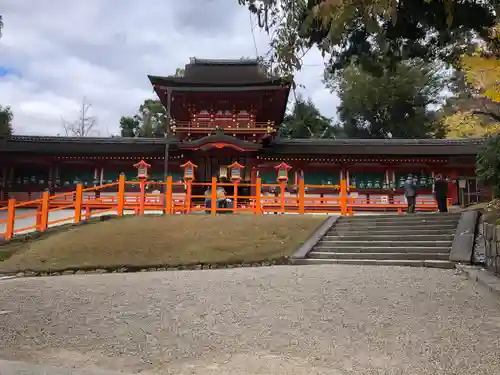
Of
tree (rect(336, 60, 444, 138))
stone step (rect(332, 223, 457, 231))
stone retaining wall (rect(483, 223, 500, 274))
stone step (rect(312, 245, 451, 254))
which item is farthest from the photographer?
tree (rect(336, 60, 444, 138))

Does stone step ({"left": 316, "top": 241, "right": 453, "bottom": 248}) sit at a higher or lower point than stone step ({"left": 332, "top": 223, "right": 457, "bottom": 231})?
lower

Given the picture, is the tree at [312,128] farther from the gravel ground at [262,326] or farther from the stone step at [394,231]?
the gravel ground at [262,326]

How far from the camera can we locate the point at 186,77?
78.6ft

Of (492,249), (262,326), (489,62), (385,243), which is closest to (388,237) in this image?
(385,243)

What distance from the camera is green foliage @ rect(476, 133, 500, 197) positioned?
7719mm

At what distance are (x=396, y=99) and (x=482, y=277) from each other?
35.0 metres

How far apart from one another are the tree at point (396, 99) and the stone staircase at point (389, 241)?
2770cm

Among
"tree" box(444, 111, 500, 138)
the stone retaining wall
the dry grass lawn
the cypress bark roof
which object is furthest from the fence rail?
"tree" box(444, 111, 500, 138)

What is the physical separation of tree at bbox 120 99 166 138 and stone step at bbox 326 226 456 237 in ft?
108

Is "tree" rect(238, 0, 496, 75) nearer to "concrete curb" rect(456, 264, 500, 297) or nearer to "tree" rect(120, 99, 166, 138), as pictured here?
"concrete curb" rect(456, 264, 500, 297)

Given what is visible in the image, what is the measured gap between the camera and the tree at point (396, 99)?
1494 inches

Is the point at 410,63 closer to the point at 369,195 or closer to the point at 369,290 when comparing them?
the point at 369,195

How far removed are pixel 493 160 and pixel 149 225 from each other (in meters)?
8.83

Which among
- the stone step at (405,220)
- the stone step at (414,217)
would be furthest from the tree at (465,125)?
the stone step at (405,220)
